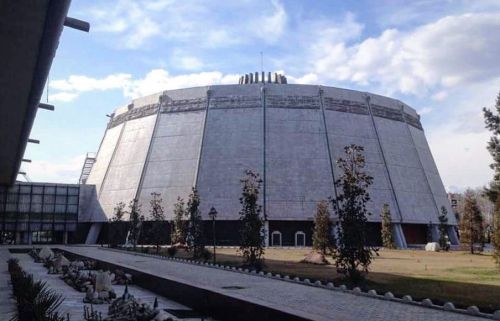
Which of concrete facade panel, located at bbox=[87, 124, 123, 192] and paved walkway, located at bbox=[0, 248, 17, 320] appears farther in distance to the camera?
concrete facade panel, located at bbox=[87, 124, 123, 192]

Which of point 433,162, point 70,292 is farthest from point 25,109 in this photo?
point 433,162

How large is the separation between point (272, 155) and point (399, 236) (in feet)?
64.2

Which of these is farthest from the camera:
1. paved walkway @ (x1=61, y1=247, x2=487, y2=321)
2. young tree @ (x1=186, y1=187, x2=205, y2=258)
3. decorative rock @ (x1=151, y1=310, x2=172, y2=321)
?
young tree @ (x1=186, y1=187, x2=205, y2=258)

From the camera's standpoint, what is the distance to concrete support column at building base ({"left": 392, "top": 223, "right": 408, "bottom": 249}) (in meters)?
56.7

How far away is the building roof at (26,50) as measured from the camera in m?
7.95

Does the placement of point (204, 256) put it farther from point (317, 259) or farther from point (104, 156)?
point (104, 156)

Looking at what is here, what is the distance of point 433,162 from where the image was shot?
7656cm

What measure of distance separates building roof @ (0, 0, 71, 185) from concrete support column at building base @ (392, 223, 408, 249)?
49.9 meters

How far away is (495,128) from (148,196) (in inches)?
1915

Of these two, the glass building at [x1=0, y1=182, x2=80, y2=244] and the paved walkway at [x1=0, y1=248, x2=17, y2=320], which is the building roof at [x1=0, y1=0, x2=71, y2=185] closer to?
the paved walkway at [x1=0, y1=248, x2=17, y2=320]

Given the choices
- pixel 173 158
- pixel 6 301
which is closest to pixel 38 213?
pixel 173 158

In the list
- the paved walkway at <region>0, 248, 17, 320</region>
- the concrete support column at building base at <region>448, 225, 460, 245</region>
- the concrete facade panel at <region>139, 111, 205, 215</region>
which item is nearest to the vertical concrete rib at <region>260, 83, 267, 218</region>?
the concrete facade panel at <region>139, 111, 205, 215</region>

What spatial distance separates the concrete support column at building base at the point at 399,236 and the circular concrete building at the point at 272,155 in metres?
0.16

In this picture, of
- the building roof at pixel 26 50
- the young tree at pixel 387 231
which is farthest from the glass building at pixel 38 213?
the building roof at pixel 26 50
